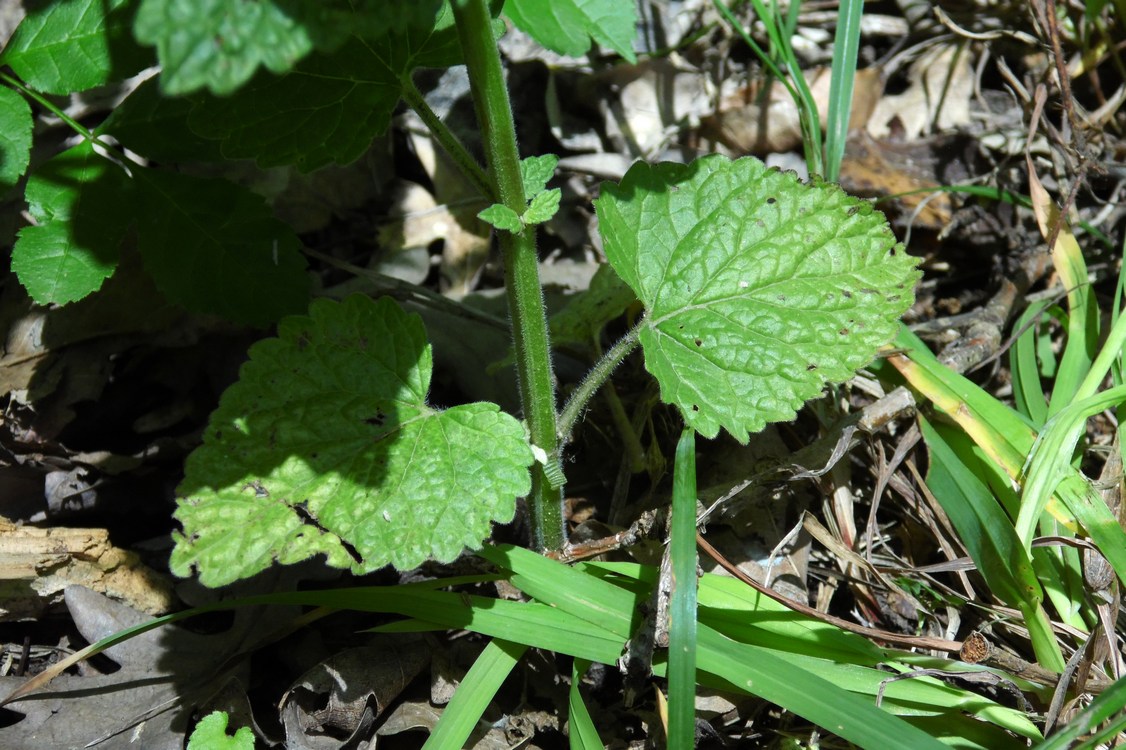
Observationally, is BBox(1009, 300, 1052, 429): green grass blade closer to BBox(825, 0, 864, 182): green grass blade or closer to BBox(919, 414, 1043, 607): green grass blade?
BBox(919, 414, 1043, 607): green grass blade

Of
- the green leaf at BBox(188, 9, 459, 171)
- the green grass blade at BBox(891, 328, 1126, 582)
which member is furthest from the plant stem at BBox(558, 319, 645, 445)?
the green grass blade at BBox(891, 328, 1126, 582)

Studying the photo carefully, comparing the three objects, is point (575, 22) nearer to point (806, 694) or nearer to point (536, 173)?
point (536, 173)

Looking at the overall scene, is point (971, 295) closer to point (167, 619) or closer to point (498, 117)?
point (498, 117)

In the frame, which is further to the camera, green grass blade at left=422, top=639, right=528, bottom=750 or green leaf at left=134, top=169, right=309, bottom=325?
green leaf at left=134, top=169, right=309, bottom=325

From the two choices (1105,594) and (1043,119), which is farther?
(1043,119)

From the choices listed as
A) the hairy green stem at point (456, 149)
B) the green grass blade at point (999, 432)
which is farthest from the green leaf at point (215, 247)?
the green grass blade at point (999, 432)

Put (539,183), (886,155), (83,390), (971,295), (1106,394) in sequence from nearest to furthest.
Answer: (539,183) → (1106,394) → (83,390) → (971,295) → (886,155)

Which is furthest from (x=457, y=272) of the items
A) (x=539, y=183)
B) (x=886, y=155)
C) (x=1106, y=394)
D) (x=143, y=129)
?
(x=1106, y=394)
